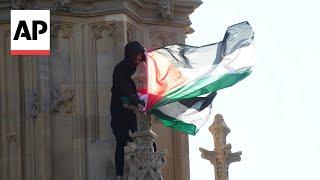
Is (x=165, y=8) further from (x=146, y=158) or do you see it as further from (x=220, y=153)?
(x=146, y=158)

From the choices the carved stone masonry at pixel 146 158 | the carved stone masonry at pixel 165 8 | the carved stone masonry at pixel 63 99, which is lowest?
the carved stone masonry at pixel 146 158

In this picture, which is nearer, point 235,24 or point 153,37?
point 235,24

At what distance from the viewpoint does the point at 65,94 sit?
27.1 meters

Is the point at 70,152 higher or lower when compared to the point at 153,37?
lower

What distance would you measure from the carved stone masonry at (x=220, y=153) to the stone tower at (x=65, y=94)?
214 cm

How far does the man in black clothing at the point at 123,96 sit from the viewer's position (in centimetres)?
2664

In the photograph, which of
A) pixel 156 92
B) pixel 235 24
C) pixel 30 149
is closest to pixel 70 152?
pixel 30 149

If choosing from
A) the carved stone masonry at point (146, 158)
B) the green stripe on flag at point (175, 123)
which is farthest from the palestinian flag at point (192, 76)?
the carved stone masonry at point (146, 158)

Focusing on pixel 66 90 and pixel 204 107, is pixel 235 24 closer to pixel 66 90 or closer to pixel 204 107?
pixel 204 107

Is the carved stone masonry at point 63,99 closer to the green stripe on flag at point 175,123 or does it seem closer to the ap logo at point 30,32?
the ap logo at point 30,32

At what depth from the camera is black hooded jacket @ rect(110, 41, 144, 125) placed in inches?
1049

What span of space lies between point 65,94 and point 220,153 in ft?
11.3

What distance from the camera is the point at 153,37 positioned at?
28.3 m

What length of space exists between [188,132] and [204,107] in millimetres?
590
